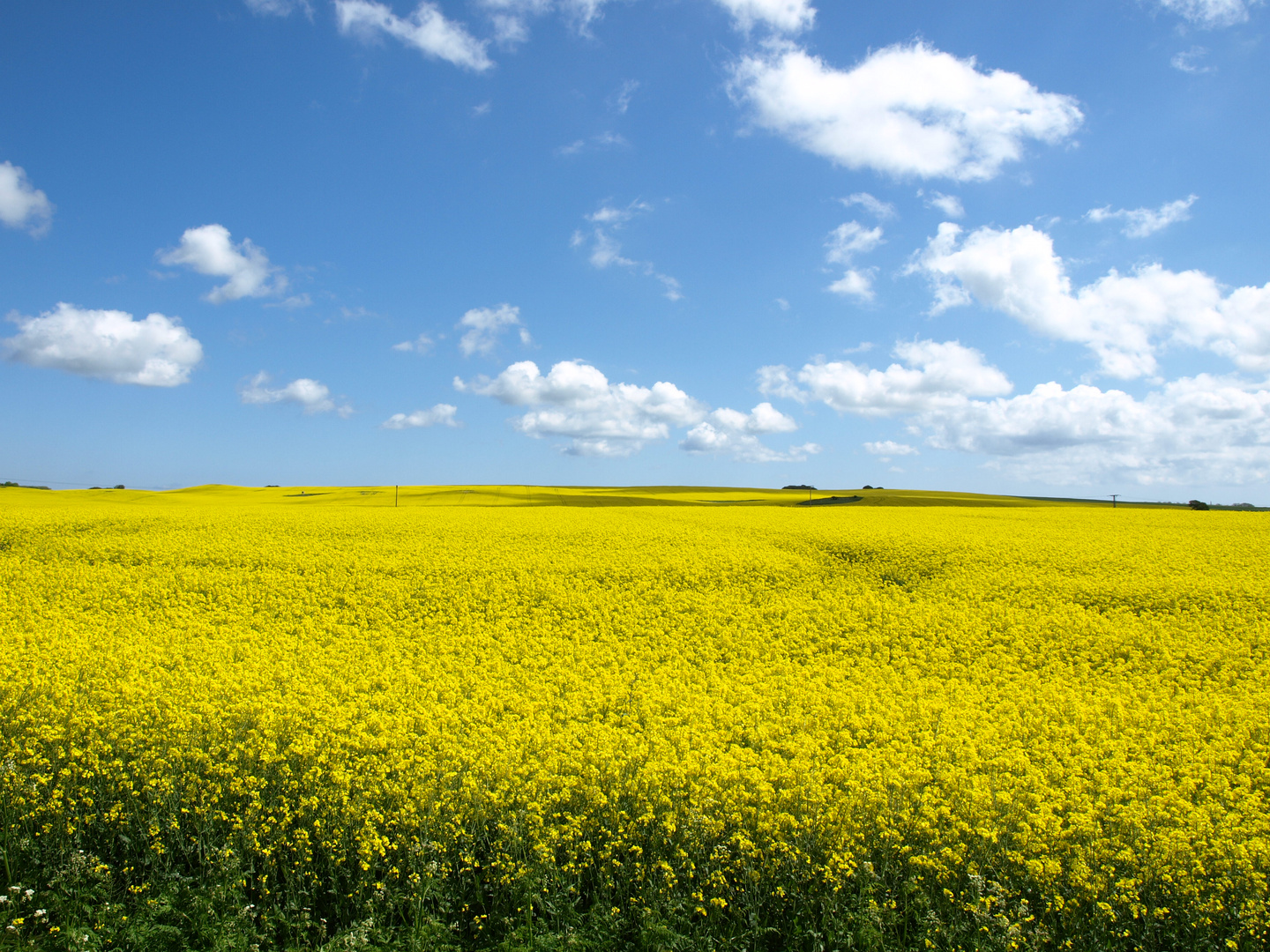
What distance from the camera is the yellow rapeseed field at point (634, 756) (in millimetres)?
6395

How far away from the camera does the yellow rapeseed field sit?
639 centimetres

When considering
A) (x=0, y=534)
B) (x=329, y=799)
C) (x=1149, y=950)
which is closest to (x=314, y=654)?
(x=329, y=799)

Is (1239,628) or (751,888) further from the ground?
(1239,628)

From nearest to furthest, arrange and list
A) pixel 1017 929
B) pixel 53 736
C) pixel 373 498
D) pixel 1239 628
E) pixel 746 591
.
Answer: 1. pixel 1017 929
2. pixel 53 736
3. pixel 1239 628
4. pixel 746 591
5. pixel 373 498

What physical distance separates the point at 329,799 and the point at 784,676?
7887mm

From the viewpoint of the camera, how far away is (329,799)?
758 centimetres

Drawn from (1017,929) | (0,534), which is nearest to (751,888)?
(1017,929)

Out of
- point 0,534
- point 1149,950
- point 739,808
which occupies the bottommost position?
point 1149,950

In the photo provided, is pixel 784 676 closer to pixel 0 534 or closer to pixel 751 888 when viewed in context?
pixel 751 888

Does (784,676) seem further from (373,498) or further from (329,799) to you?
(373,498)

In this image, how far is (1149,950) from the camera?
597 centimetres

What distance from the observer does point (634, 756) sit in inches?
336

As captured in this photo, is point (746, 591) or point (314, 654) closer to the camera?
point (314, 654)

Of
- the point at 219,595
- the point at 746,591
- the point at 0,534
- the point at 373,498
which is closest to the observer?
the point at 219,595
